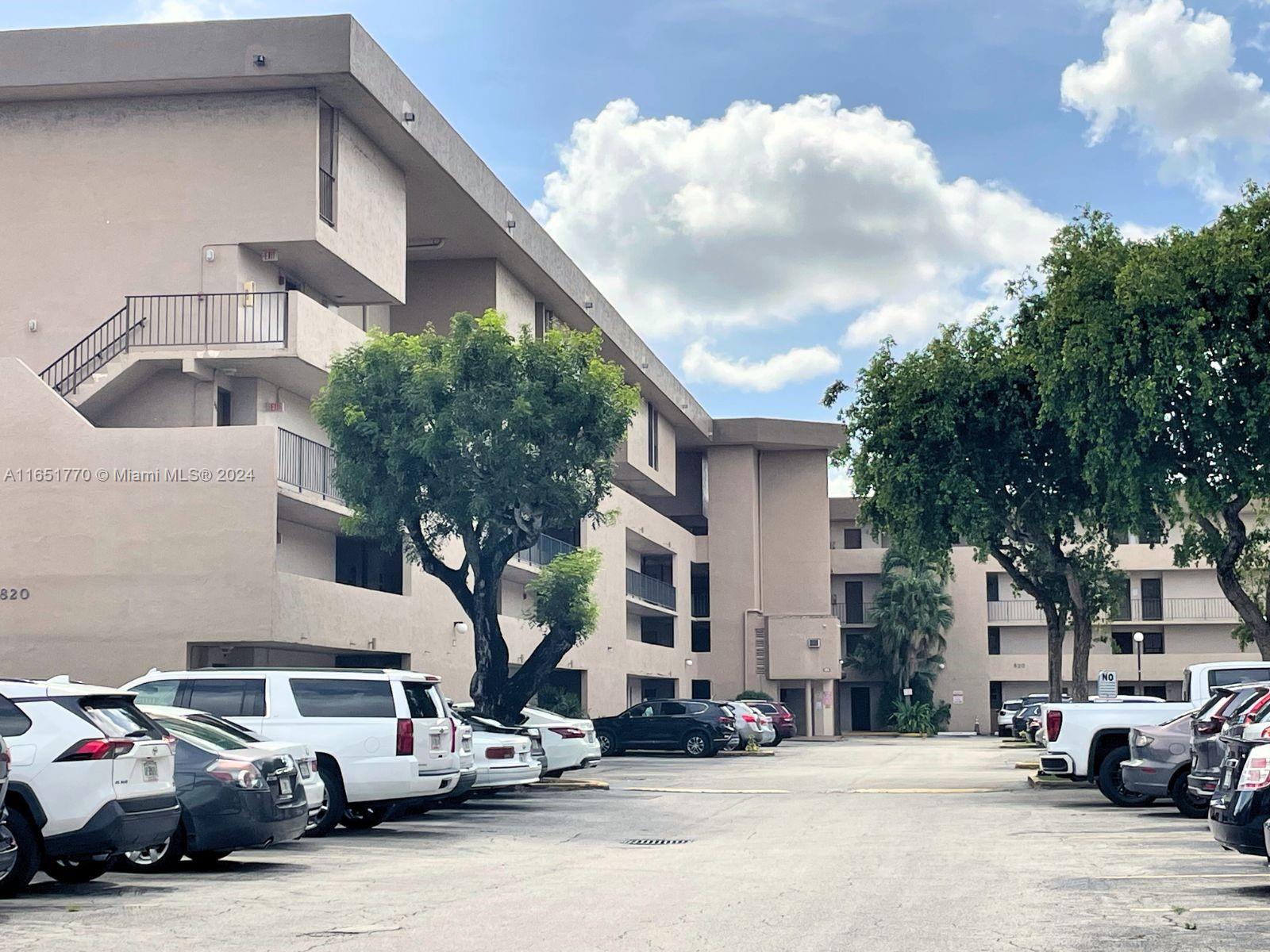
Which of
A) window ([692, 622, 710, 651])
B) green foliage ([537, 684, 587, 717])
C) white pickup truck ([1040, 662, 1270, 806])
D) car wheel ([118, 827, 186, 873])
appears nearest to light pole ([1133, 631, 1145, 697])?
window ([692, 622, 710, 651])

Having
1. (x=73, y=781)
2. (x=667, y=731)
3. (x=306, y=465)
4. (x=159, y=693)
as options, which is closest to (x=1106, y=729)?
(x=159, y=693)

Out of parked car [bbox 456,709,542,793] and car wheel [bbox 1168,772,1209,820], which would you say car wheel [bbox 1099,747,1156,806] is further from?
parked car [bbox 456,709,542,793]

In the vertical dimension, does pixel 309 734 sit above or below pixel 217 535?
below

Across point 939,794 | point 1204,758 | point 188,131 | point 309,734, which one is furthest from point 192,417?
point 1204,758

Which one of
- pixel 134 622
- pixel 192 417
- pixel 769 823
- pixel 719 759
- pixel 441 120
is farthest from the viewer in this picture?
pixel 719 759

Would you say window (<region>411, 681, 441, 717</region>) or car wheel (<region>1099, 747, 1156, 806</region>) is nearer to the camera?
window (<region>411, 681, 441, 717</region>)

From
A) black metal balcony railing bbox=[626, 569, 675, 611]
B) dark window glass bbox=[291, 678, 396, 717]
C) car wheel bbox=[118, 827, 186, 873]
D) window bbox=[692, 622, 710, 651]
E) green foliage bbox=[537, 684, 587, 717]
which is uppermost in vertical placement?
black metal balcony railing bbox=[626, 569, 675, 611]

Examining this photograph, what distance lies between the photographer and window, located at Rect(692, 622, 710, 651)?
72688mm

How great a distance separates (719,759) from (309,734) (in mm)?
25462

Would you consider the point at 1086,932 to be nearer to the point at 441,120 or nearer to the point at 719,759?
the point at 441,120

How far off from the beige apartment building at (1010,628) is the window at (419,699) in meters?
60.3

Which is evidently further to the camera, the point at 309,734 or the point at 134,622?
the point at 134,622

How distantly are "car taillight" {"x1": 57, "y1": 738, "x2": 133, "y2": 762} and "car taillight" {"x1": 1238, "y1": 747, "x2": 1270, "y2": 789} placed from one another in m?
8.38

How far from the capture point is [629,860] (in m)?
15.3
